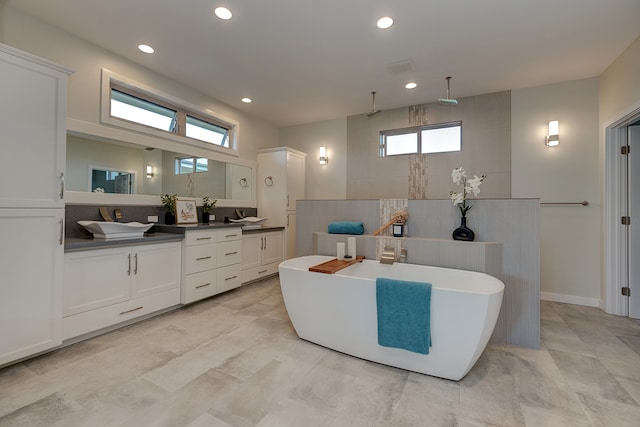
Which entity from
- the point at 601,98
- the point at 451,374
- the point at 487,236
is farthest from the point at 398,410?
the point at 601,98

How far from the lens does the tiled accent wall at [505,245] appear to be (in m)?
2.25

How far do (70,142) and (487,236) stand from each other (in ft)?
13.0

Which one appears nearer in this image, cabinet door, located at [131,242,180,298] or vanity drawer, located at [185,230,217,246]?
cabinet door, located at [131,242,180,298]

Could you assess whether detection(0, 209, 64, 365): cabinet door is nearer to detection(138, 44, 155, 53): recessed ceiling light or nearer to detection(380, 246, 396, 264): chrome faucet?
detection(138, 44, 155, 53): recessed ceiling light

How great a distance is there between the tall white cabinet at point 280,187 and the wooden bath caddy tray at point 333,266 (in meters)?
2.11

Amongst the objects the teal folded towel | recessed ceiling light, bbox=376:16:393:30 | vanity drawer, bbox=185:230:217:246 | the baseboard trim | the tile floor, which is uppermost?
recessed ceiling light, bbox=376:16:393:30

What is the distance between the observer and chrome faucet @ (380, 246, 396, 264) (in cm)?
256

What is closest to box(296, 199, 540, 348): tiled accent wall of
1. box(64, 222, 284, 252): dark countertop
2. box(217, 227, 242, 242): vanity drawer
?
box(217, 227, 242, 242): vanity drawer

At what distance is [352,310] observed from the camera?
202cm

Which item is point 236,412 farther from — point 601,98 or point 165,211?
point 601,98

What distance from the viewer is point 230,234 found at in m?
3.46

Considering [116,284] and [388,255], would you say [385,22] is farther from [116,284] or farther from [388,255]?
[116,284]

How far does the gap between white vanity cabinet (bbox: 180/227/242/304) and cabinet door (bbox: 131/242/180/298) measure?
0.10 m

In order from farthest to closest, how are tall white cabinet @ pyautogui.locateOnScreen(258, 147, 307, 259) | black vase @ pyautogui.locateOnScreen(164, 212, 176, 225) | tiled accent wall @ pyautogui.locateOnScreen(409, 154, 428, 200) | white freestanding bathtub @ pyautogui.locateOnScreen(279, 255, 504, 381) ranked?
tall white cabinet @ pyautogui.locateOnScreen(258, 147, 307, 259) < tiled accent wall @ pyautogui.locateOnScreen(409, 154, 428, 200) < black vase @ pyautogui.locateOnScreen(164, 212, 176, 225) < white freestanding bathtub @ pyautogui.locateOnScreen(279, 255, 504, 381)
